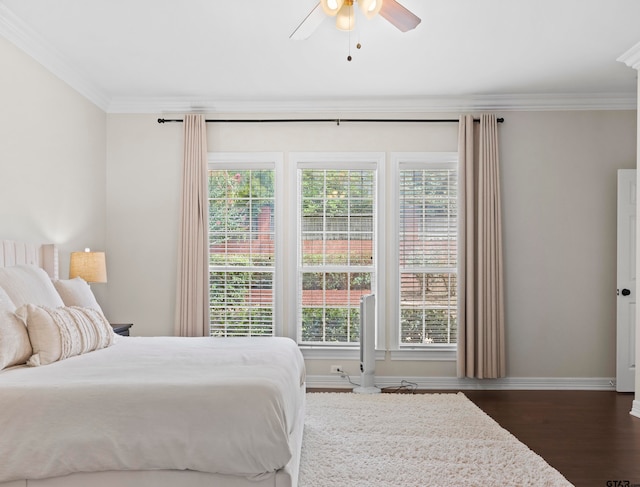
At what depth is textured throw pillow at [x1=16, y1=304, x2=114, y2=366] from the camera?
299 centimetres

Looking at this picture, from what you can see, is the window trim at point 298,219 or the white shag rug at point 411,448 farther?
the window trim at point 298,219

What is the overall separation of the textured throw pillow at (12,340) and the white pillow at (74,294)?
0.74 m

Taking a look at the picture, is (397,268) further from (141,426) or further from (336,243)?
(141,426)

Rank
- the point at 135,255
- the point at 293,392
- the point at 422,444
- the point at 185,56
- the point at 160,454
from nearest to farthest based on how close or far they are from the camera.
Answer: the point at 160,454
the point at 293,392
the point at 422,444
the point at 185,56
the point at 135,255

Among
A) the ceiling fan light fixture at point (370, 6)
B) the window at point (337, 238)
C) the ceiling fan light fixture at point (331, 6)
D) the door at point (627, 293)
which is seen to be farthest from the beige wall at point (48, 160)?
the door at point (627, 293)

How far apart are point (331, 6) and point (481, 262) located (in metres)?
3.17

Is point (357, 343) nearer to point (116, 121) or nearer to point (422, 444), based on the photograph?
point (422, 444)

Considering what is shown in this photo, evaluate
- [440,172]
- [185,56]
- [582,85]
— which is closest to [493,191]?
[440,172]

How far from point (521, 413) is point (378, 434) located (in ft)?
4.55

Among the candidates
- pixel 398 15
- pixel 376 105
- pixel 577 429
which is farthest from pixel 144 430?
pixel 376 105

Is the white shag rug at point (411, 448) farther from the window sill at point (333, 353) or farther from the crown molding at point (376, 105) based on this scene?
the crown molding at point (376, 105)

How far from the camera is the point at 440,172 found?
5.76 metres

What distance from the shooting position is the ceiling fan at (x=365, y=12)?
302 centimetres

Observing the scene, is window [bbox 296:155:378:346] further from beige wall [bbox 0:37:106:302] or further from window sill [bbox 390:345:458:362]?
beige wall [bbox 0:37:106:302]
